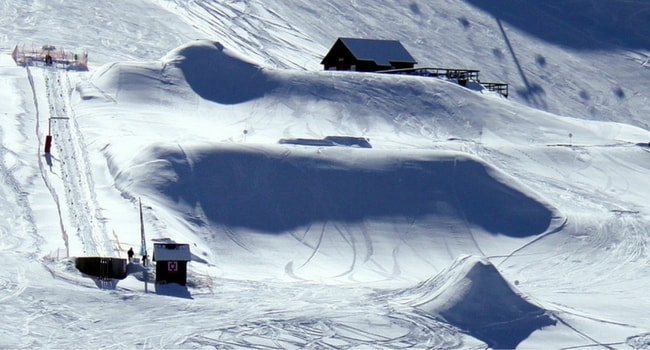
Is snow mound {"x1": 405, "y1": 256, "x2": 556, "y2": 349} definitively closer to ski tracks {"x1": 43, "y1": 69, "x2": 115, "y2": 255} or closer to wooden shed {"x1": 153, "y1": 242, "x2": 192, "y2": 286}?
wooden shed {"x1": 153, "y1": 242, "x2": 192, "y2": 286}

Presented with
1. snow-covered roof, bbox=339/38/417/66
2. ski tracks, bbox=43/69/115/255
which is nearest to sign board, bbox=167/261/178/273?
ski tracks, bbox=43/69/115/255

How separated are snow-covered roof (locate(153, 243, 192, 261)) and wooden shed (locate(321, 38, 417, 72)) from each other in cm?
2817

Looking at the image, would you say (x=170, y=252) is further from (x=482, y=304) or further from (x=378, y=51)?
(x=378, y=51)

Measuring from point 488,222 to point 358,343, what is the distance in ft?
36.4

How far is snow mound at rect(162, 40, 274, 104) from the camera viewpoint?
146ft

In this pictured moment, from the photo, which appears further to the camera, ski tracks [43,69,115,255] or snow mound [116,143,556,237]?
snow mound [116,143,556,237]

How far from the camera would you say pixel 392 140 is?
138ft

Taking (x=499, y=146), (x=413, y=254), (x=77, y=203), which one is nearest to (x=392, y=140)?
(x=499, y=146)

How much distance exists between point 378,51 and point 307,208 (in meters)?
21.8

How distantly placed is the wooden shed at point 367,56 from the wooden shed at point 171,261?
92.2 feet

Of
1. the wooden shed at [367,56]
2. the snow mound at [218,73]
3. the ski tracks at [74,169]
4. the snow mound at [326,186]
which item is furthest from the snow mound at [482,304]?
the wooden shed at [367,56]

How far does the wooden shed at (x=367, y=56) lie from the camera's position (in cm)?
5544

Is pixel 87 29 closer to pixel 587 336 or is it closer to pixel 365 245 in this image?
pixel 365 245

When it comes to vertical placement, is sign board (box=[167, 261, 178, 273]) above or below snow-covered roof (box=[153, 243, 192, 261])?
below
